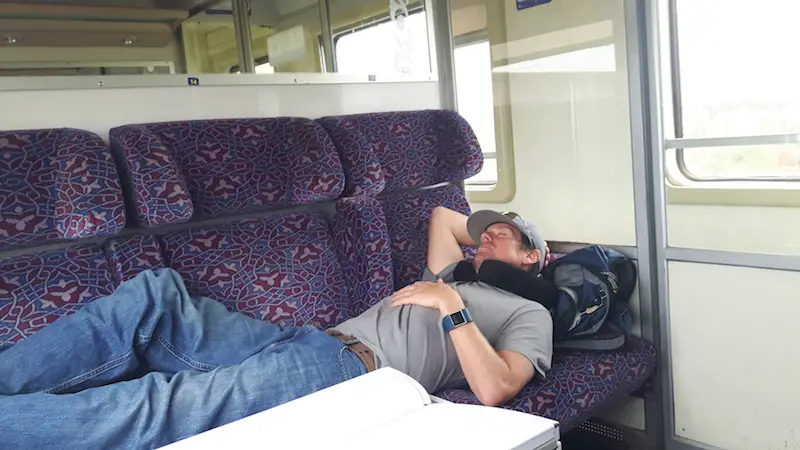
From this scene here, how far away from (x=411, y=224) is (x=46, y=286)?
5.47ft

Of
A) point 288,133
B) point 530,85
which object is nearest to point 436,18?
point 530,85

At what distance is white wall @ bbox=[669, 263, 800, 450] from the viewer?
9.27 ft

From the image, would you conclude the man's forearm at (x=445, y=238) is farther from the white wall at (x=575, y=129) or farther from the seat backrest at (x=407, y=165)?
the white wall at (x=575, y=129)

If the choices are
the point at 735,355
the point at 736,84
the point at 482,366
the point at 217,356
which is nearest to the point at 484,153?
the point at 736,84

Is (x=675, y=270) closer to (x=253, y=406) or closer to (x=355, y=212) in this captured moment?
(x=355, y=212)

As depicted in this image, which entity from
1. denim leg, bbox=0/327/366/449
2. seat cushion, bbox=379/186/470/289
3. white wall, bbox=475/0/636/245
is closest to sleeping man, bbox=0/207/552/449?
denim leg, bbox=0/327/366/449

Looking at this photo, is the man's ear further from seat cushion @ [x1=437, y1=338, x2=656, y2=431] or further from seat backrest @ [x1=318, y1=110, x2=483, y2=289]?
seat backrest @ [x1=318, y1=110, x2=483, y2=289]

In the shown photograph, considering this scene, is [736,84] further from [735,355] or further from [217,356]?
[217,356]

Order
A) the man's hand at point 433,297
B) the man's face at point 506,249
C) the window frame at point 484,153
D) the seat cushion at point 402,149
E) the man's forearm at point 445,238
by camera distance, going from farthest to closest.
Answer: the window frame at point 484,153 < the man's forearm at point 445,238 < the seat cushion at point 402,149 < the man's face at point 506,249 < the man's hand at point 433,297

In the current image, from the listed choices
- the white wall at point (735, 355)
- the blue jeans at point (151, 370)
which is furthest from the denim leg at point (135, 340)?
the white wall at point (735, 355)

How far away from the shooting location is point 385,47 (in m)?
3.78

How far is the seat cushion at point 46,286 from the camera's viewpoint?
2.41 meters

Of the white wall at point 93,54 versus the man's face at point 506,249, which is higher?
the white wall at point 93,54

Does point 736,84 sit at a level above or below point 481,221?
above
